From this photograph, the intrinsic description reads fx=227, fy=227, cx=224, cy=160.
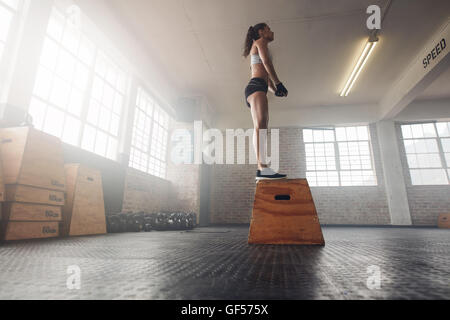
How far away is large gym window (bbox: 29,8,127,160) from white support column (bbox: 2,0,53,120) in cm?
32

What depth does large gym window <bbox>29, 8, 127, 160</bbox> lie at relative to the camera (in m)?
3.27

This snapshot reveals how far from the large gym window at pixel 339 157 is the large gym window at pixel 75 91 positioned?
6110 mm

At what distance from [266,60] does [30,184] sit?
7.90 ft

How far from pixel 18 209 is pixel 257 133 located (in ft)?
7.03

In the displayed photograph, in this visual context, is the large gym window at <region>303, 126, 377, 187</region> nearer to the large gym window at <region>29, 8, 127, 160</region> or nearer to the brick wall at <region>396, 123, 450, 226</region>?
the brick wall at <region>396, 123, 450, 226</region>

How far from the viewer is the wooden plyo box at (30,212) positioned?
185 centimetres

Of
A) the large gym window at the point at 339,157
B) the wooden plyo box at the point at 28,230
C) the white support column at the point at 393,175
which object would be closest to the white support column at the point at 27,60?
the wooden plyo box at the point at 28,230

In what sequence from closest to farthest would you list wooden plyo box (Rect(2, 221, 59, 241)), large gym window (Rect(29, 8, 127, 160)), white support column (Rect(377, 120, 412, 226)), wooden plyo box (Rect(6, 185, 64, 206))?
wooden plyo box (Rect(2, 221, 59, 241)) → wooden plyo box (Rect(6, 185, 64, 206)) → large gym window (Rect(29, 8, 127, 160)) → white support column (Rect(377, 120, 412, 226))

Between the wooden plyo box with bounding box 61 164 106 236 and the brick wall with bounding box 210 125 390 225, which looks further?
the brick wall with bounding box 210 125 390 225

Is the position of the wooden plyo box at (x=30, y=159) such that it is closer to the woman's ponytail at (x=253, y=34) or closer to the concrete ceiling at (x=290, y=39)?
the woman's ponytail at (x=253, y=34)

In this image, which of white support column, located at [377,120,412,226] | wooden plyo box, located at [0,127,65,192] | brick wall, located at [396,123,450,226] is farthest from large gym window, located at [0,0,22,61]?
brick wall, located at [396,123,450,226]

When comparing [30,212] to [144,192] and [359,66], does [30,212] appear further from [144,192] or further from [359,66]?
[359,66]

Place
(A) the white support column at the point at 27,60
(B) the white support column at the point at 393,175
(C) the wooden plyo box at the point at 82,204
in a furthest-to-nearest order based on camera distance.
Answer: (B) the white support column at the point at 393,175 < (A) the white support column at the point at 27,60 < (C) the wooden plyo box at the point at 82,204

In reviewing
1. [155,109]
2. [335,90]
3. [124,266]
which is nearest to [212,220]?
[155,109]
